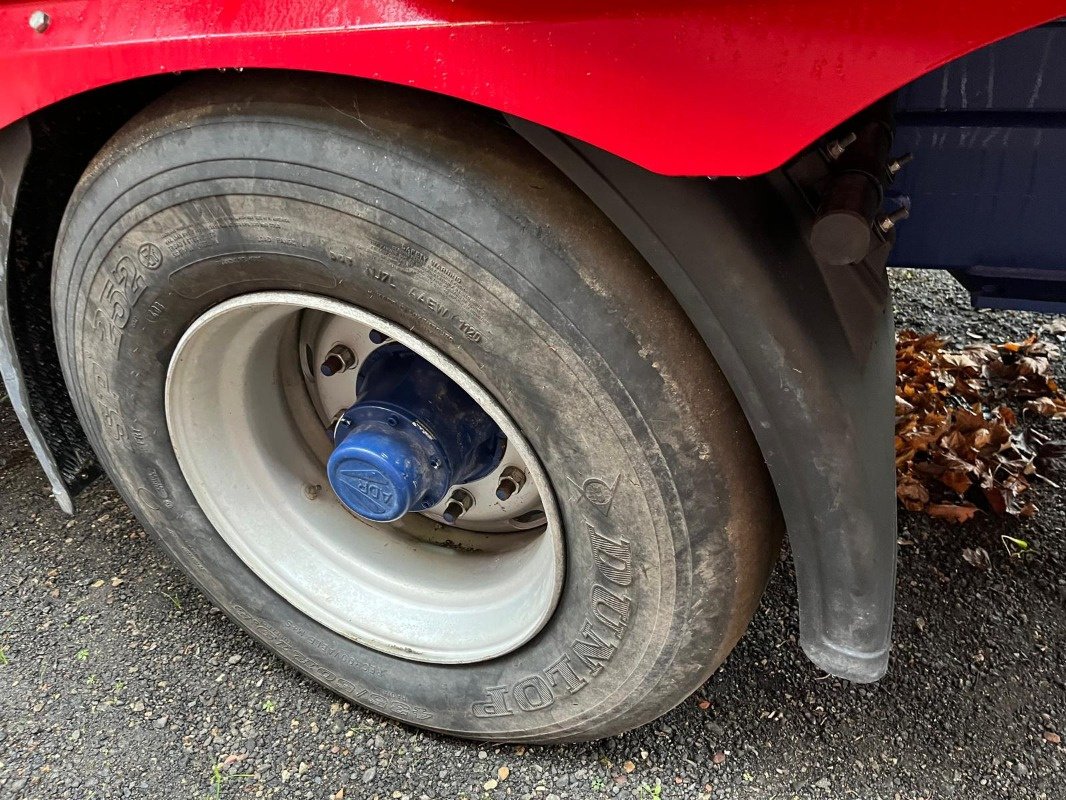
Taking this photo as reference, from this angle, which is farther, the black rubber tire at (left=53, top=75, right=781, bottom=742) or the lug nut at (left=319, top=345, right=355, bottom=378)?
the lug nut at (left=319, top=345, right=355, bottom=378)

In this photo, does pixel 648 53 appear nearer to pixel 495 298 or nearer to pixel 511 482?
pixel 495 298

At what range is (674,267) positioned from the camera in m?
1.01

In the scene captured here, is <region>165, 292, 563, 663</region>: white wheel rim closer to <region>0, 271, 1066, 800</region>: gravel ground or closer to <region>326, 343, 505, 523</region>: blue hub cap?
<region>326, 343, 505, 523</region>: blue hub cap

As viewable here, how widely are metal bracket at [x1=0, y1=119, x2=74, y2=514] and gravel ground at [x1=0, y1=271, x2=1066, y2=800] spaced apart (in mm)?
368

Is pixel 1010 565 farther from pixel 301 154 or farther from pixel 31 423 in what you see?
pixel 31 423

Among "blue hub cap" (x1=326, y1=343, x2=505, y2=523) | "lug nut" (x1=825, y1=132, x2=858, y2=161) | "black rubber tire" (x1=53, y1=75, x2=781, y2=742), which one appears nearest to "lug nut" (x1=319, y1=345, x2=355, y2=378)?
"blue hub cap" (x1=326, y1=343, x2=505, y2=523)

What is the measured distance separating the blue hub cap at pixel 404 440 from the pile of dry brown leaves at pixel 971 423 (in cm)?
128

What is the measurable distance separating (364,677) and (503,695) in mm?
303

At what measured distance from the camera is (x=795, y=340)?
104 centimetres

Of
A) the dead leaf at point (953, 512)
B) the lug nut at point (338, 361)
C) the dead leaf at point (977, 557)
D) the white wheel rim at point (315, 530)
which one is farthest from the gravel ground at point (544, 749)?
the lug nut at point (338, 361)

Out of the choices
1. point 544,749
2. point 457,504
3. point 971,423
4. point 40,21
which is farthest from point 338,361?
point 971,423

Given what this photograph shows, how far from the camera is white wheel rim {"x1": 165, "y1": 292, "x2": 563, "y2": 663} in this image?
149 cm

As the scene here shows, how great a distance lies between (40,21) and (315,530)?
3.24ft

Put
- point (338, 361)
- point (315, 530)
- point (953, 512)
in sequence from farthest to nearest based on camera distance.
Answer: point (953, 512), point (315, 530), point (338, 361)
